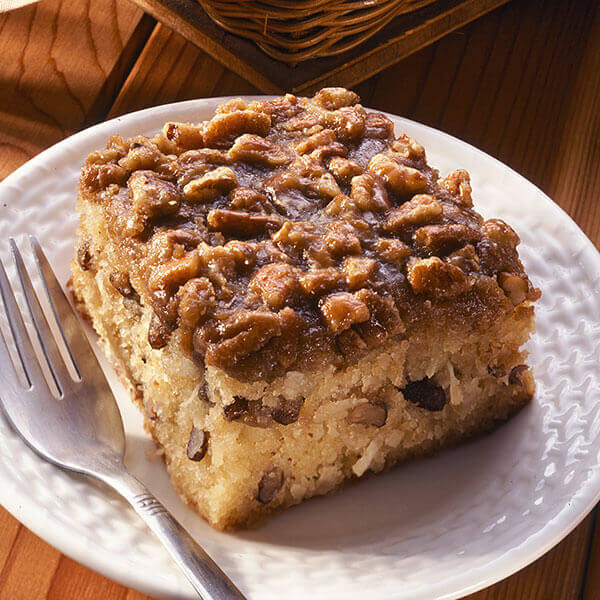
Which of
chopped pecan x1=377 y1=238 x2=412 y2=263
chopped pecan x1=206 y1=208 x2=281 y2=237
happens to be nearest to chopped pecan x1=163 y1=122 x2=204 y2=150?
chopped pecan x1=206 y1=208 x2=281 y2=237

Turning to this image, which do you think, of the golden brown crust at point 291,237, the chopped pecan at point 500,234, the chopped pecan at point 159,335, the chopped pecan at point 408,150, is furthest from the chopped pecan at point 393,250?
the chopped pecan at point 159,335

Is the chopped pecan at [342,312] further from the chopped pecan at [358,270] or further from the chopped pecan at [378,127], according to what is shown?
the chopped pecan at [378,127]

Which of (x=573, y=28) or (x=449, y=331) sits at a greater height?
(x=449, y=331)

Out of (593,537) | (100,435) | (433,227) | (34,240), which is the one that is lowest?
(593,537)

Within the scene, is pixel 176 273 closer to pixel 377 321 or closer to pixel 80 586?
pixel 377 321

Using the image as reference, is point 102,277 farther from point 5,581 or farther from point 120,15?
point 120,15

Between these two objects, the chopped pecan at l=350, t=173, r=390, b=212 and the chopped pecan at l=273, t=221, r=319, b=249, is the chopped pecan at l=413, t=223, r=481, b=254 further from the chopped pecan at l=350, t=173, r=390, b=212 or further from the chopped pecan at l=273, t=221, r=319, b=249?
the chopped pecan at l=273, t=221, r=319, b=249

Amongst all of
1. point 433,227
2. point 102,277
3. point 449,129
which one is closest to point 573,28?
point 449,129
